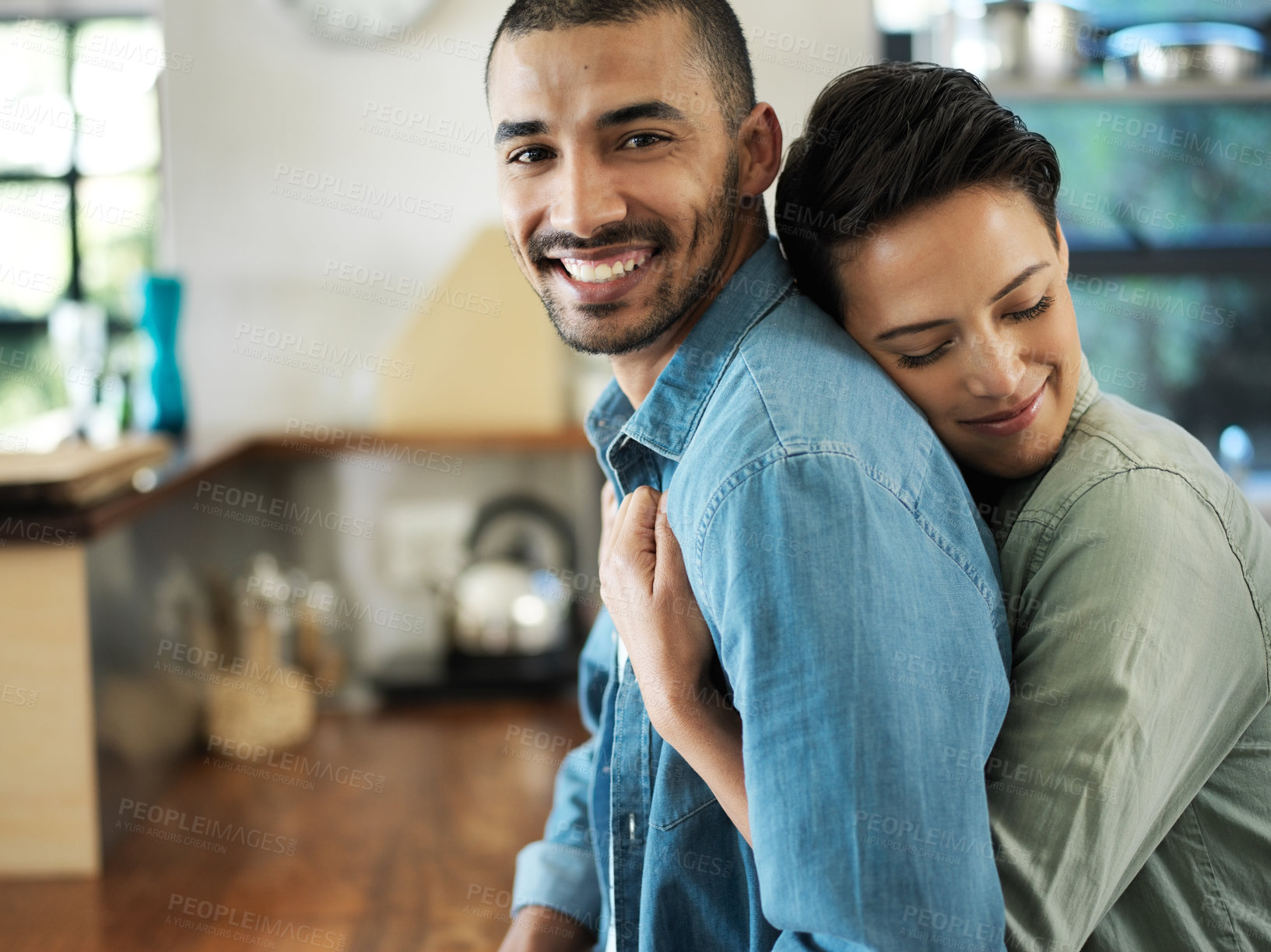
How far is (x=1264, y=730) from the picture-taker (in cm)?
74

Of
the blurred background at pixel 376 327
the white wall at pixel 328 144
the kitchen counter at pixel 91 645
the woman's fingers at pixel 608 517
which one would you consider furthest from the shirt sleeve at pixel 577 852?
the white wall at pixel 328 144

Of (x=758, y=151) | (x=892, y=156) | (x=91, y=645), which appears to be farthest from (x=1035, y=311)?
(x=91, y=645)

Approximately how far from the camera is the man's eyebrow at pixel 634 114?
79cm

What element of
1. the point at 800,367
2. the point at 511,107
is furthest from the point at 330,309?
the point at 800,367

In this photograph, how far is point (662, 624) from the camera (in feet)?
2.41

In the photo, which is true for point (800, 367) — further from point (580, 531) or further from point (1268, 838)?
point (580, 531)

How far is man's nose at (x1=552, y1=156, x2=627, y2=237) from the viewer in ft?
2.64

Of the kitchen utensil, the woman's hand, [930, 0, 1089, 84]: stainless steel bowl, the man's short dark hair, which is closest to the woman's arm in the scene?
the woman's hand

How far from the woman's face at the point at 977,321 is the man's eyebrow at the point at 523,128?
243 millimetres

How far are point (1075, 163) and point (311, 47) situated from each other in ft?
5.72

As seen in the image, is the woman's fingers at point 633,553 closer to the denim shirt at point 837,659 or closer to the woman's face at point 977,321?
the denim shirt at point 837,659

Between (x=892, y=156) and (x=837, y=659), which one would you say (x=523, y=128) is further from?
(x=837, y=659)

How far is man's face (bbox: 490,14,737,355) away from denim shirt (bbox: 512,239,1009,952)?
13cm

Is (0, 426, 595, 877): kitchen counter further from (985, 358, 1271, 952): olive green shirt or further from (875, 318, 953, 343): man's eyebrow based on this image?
(985, 358, 1271, 952): olive green shirt
